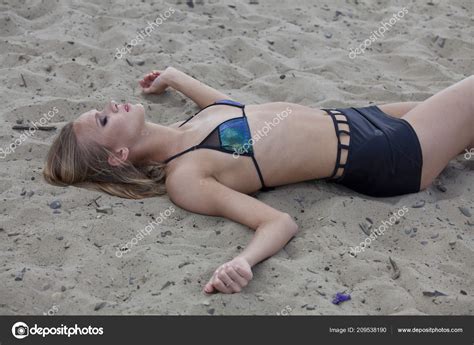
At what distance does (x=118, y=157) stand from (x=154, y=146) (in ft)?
0.65

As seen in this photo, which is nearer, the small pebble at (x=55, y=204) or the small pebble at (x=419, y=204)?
the small pebble at (x=55, y=204)

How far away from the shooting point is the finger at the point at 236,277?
268 cm

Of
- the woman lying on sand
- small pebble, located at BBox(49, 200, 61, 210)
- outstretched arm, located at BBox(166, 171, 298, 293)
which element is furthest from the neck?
small pebble, located at BBox(49, 200, 61, 210)

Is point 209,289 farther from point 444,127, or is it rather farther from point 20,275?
point 444,127

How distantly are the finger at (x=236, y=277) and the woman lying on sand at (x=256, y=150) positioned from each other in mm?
549

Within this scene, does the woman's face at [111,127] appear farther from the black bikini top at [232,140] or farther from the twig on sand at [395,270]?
the twig on sand at [395,270]

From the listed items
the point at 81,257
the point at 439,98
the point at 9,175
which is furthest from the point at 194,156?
the point at 439,98

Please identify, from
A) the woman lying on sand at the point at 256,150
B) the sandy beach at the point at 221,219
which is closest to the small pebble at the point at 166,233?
the sandy beach at the point at 221,219

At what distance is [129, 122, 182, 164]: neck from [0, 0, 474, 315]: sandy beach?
24 cm

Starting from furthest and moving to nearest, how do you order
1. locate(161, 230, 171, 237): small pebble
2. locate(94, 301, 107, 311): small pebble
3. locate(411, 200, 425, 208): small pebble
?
locate(411, 200, 425, 208): small pebble < locate(161, 230, 171, 237): small pebble < locate(94, 301, 107, 311): small pebble

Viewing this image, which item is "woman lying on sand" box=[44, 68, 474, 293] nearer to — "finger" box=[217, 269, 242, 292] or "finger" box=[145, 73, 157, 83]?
"finger" box=[217, 269, 242, 292]

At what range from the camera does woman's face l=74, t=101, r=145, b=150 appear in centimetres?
338

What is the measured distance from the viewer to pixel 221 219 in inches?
128
